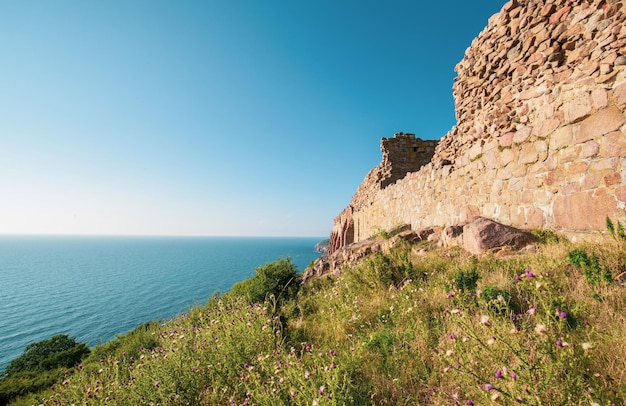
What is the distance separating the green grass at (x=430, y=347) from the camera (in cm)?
202

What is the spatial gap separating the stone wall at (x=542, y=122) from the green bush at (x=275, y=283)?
16.8ft

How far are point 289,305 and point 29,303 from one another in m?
63.1

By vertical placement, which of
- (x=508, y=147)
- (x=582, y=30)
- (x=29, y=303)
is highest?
(x=582, y=30)

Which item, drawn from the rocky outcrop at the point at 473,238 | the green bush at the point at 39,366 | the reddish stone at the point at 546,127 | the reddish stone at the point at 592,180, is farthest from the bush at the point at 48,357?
the reddish stone at the point at 546,127

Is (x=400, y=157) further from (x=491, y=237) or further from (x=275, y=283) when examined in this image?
(x=275, y=283)

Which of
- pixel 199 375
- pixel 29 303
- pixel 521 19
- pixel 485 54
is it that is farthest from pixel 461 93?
pixel 29 303

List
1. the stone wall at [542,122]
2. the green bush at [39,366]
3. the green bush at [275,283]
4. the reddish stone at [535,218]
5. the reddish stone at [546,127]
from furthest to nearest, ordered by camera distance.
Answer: the green bush at [39,366] → the green bush at [275,283] → the reddish stone at [535,218] → the reddish stone at [546,127] → the stone wall at [542,122]

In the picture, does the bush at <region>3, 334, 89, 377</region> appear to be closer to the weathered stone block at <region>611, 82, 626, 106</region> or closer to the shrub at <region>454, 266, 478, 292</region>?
the shrub at <region>454, 266, 478, 292</region>

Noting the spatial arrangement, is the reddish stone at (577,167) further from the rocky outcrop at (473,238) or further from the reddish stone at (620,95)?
the rocky outcrop at (473,238)

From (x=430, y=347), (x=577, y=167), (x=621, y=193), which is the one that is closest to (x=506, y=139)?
(x=577, y=167)

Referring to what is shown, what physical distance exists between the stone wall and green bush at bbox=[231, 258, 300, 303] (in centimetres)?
512

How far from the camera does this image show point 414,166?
1575 centimetres

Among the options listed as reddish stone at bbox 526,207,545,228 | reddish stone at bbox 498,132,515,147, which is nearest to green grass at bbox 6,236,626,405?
reddish stone at bbox 526,207,545,228

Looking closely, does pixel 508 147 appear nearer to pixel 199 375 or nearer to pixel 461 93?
pixel 461 93
